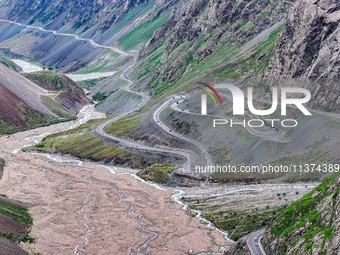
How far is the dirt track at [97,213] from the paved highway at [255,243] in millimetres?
10419

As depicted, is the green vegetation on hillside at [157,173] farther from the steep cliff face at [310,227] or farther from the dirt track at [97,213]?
the steep cliff face at [310,227]

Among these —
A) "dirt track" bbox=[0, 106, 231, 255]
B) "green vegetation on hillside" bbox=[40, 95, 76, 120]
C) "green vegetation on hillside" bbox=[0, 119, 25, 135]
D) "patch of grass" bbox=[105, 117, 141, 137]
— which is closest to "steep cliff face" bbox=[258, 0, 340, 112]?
"dirt track" bbox=[0, 106, 231, 255]

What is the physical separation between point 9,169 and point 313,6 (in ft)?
262

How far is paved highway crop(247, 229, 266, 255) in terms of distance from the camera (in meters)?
54.1

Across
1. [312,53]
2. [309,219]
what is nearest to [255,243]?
[309,219]

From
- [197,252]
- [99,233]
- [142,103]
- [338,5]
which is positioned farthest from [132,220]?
[142,103]

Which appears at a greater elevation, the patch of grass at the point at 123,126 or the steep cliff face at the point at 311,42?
the steep cliff face at the point at 311,42

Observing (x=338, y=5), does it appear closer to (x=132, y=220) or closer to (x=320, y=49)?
(x=320, y=49)

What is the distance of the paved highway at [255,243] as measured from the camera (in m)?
54.1

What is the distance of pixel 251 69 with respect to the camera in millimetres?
139250

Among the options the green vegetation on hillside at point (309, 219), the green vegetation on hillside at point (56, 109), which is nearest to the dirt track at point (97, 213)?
the green vegetation on hillside at point (309, 219)

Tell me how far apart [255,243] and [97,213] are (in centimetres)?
3908

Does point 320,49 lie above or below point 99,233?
above

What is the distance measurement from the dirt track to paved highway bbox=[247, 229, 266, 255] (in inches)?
410
